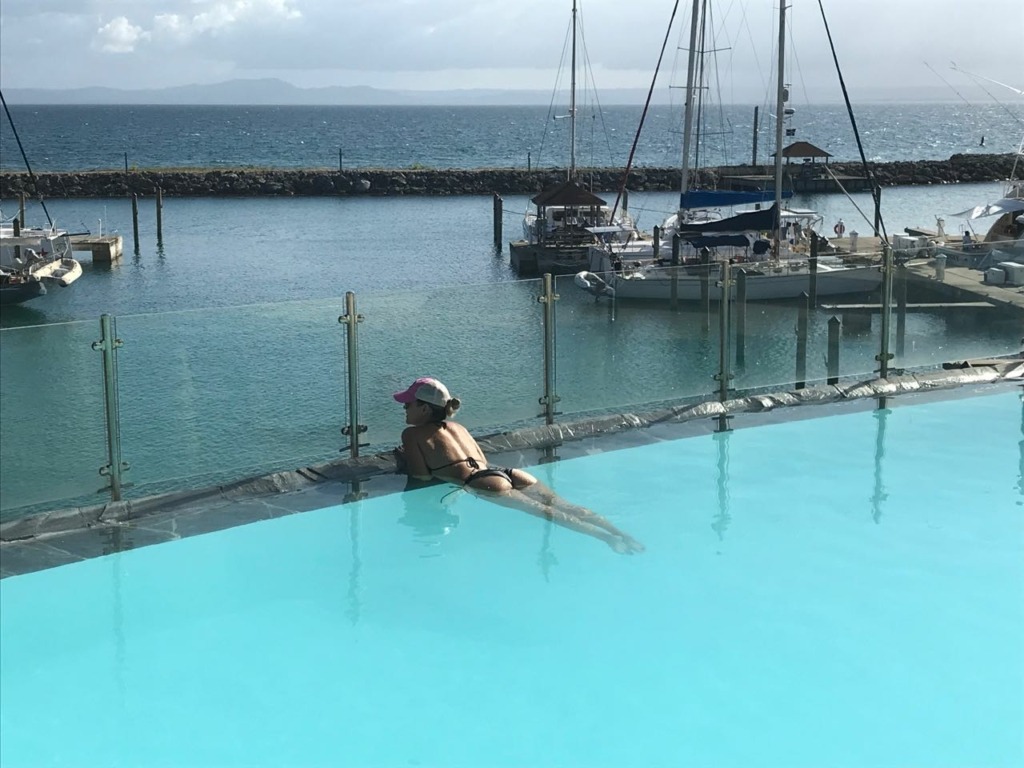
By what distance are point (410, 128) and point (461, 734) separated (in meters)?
182

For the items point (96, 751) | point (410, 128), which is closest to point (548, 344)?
point (96, 751)

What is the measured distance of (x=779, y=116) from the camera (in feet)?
93.4

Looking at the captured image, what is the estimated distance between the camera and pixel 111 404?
790 cm

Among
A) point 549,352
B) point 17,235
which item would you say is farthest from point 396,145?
point 549,352

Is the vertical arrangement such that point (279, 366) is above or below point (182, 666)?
above

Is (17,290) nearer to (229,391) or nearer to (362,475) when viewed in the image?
(229,391)

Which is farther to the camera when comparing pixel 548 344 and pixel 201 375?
pixel 548 344

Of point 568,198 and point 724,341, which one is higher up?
point 568,198

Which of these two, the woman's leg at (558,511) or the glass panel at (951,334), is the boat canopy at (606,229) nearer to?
the glass panel at (951,334)

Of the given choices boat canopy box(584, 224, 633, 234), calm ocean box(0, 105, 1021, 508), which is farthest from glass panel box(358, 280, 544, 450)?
boat canopy box(584, 224, 633, 234)

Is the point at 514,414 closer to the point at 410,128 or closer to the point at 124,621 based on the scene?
the point at 124,621

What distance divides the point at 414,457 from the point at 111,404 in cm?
206

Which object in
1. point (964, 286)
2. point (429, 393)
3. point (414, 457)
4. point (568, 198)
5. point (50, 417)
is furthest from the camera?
point (568, 198)

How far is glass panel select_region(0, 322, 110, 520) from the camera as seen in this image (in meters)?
7.42
